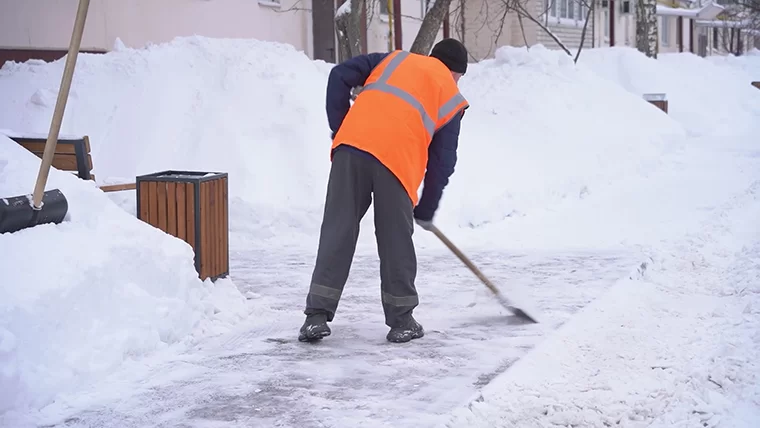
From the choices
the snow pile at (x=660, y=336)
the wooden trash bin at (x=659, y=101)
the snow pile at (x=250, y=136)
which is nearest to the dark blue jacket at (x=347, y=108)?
the snow pile at (x=660, y=336)

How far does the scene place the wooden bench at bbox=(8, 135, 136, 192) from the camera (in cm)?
707

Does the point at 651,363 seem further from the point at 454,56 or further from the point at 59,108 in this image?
the point at 59,108

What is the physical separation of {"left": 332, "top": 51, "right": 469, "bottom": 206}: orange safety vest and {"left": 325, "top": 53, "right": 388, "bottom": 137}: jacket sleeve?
5 cm

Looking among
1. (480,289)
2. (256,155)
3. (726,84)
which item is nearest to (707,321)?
(480,289)

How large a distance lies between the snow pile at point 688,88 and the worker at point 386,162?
1582cm

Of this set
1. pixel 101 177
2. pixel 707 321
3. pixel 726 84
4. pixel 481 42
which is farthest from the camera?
pixel 481 42

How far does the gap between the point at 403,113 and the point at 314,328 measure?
1242 millimetres

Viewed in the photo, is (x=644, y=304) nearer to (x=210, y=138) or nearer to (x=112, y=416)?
(x=112, y=416)

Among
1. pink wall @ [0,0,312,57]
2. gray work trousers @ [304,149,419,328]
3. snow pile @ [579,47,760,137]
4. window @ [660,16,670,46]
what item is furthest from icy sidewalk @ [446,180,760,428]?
window @ [660,16,670,46]

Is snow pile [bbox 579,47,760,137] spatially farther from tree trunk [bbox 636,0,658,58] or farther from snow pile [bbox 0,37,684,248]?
snow pile [bbox 0,37,684,248]

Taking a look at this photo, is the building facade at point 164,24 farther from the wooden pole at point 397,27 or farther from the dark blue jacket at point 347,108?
the dark blue jacket at point 347,108

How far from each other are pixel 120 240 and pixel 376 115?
1.51 metres

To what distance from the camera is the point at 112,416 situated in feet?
13.0

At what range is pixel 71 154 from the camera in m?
7.12
